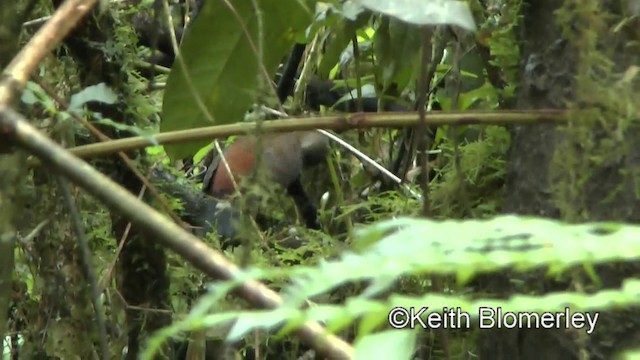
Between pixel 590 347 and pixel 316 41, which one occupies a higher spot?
pixel 316 41

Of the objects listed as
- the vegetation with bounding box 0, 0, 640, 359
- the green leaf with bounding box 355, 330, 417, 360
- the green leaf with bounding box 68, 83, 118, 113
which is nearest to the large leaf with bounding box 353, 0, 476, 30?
the vegetation with bounding box 0, 0, 640, 359

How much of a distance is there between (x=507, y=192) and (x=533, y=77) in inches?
4.7

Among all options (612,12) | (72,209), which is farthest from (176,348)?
(612,12)

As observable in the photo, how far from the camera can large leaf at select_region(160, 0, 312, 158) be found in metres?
1.01

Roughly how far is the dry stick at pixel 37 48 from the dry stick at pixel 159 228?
0.04m

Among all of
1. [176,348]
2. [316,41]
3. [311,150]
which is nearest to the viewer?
[176,348]

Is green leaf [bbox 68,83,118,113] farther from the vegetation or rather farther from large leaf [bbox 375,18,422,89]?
large leaf [bbox 375,18,422,89]

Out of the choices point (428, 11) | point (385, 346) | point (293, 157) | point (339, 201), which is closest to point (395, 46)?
point (428, 11)

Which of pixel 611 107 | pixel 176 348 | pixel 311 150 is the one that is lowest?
pixel 176 348

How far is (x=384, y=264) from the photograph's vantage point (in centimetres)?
32

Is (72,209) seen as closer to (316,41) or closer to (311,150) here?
(316,41)

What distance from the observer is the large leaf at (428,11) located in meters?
0.65

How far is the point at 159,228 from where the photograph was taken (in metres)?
0.47

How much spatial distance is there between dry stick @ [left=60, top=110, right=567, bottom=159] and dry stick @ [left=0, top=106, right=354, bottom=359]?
0.26 m
